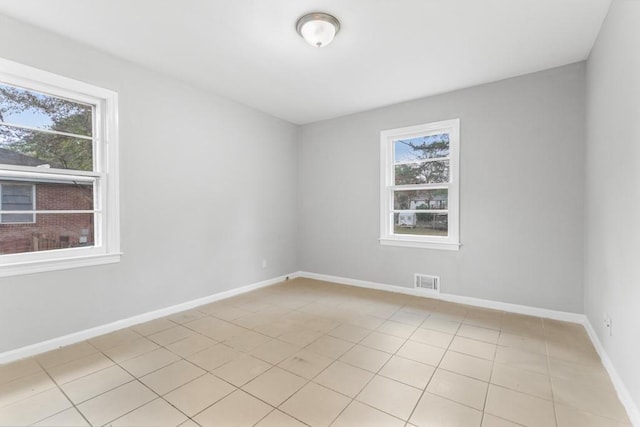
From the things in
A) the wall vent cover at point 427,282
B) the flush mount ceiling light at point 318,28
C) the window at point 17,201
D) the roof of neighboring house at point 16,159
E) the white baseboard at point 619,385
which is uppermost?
the flush mount ceiling light at point 318,28

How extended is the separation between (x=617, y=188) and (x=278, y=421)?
2638mm

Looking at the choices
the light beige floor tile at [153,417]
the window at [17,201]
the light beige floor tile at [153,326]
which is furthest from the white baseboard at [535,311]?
the window at [17,201]

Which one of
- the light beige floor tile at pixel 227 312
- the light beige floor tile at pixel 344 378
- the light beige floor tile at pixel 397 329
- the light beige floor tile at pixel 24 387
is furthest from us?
the light beige floor tile at pixel 227 312

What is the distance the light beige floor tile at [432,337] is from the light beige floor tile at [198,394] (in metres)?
1.67

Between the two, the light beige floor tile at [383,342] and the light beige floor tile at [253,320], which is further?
the light beige floor tile at [253,320]

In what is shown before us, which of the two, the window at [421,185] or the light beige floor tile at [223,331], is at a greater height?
the window at [421,185]

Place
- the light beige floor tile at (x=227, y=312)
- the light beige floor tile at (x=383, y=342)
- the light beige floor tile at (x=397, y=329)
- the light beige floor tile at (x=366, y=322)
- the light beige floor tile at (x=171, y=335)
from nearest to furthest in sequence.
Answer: the light beige floor tile at (x=383, y=342) < the light beige floor tile at (x=171, y=335) < the light beige floor tile at (x=397, y=329) < the light beige floor tile at (x=366, y=322) < the light beige floor tile at (x=227, y=312)

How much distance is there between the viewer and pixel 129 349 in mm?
2492

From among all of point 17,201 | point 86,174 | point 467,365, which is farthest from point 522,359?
point 17,201

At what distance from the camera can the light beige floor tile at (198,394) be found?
70.2 inches

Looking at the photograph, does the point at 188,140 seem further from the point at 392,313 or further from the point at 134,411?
the point at 392,313

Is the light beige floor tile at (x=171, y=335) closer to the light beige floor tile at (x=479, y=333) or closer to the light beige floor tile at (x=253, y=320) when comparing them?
the light beige floor tile at (x=253, y=320)

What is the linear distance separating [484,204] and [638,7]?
6.97 ft

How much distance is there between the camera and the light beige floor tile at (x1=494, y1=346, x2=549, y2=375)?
2209 millimetres
